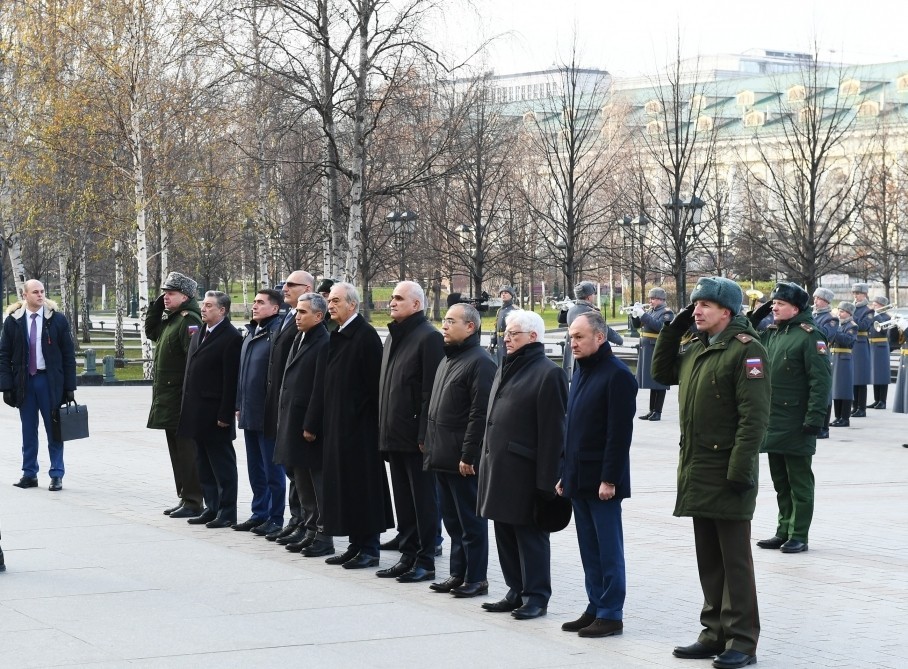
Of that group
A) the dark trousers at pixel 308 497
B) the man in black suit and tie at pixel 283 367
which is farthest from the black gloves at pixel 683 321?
the man in black suit and tie at pixel 283 367

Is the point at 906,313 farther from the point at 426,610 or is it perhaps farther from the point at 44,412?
the point at 426,610

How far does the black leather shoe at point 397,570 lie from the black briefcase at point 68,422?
16.5 feet

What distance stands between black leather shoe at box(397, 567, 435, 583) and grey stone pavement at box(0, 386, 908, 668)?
17 centimetres

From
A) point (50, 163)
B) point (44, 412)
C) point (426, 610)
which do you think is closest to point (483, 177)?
point (50, 163)

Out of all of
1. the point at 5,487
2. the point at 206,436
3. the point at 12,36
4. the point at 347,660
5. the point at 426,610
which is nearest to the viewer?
the point at 347,660

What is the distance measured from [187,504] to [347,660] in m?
5.29

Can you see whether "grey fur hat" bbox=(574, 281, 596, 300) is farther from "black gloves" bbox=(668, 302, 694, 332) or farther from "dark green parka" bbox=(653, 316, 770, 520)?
"dark green parka" bbox=(653, 316, 770, 520)

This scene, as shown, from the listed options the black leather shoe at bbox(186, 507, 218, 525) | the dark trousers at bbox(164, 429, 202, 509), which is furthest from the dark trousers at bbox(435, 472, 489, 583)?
the dark trousers at bbox(164, 429, 202, 509)

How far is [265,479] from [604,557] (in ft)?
14.3

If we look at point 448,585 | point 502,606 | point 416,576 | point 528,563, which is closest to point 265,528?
point 416,576

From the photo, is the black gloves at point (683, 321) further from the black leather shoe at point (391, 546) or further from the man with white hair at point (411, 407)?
the black leather shoe at point (391, 546)

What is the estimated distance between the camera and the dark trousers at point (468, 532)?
8531 mm

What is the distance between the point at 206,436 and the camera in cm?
1138

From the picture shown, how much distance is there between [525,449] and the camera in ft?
25.7
